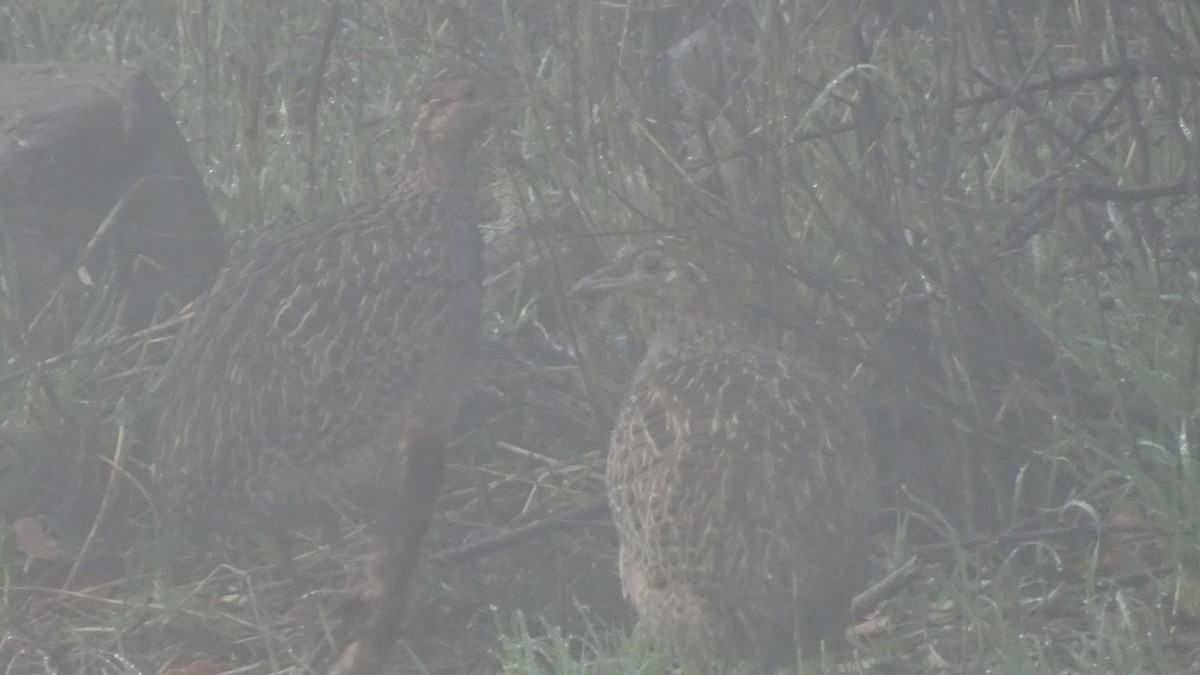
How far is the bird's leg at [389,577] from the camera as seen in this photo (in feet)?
11.9

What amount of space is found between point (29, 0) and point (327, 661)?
4232 mm

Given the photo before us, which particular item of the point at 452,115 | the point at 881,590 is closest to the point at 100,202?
the point at 452,115

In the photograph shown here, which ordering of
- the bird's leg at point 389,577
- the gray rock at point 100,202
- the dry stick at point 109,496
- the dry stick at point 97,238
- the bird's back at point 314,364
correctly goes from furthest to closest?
the gray rock at point 100,202 < the dry stick at point 97,238 < the dry stick at point 109,496 < the bird's back at point 314,364 < the bird's leg at point 389,577

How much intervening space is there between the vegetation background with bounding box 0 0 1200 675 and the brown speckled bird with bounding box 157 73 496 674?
0.25m

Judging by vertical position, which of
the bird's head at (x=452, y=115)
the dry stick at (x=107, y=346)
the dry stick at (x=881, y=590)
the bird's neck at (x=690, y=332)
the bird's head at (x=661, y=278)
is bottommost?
the dry stick at (x=881, y=590)

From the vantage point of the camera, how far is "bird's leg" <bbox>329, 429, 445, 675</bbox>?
11.9ft

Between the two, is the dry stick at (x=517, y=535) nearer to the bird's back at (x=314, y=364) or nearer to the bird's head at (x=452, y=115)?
the bird's back at (x=314, y=364)

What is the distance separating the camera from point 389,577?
363 centimetres

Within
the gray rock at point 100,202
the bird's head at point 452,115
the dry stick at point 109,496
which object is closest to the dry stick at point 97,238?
the gray rock at point 100,202

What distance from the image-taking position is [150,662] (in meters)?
4.99

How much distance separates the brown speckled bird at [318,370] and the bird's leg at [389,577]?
1115 mm

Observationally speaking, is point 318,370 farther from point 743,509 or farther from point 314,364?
point 743,509

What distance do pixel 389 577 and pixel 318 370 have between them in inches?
63.3

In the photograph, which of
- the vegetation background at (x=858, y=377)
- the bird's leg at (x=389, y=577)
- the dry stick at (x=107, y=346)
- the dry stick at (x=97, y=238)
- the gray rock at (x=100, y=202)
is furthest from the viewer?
the gray rock at (x=100, y=202)
